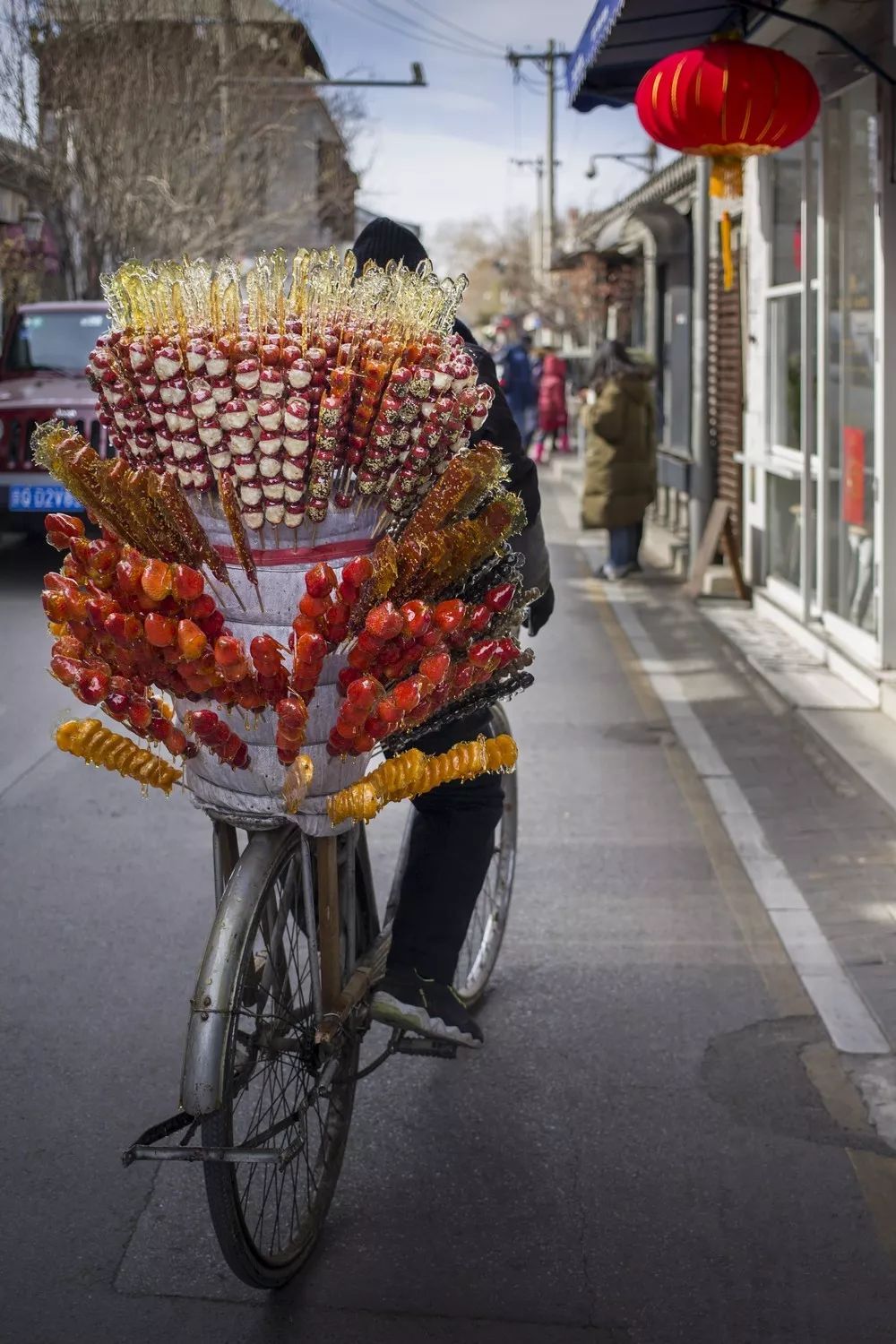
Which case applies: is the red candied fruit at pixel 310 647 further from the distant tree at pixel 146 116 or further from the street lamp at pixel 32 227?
the street lamp at pixel 32 227

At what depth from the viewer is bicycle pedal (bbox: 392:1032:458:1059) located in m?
3.82

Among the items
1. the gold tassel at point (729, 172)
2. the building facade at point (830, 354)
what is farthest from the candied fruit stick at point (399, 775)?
the building facade at point (830, 354)

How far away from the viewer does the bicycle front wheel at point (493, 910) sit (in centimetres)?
464

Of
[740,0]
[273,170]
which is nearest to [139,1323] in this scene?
[740,0]

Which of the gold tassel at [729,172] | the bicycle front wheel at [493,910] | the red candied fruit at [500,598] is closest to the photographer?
the red candied fruit at [500,598]

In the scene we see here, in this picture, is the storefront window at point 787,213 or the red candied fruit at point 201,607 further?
the storefront window at point 787,213

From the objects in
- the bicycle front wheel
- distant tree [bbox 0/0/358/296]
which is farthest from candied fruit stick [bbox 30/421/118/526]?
distant tree [bbox 0/0/358/296]

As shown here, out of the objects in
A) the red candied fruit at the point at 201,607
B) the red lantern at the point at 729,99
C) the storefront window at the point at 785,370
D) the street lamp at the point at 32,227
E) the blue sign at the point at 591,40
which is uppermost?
the street lamp at the point at 32,227

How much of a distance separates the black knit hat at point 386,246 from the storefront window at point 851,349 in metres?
5.22

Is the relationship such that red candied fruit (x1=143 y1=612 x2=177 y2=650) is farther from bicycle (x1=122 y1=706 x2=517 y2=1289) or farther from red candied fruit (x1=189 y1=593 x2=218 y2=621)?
bicycle (x1=122 y1=706 x2=517 y2=1289)

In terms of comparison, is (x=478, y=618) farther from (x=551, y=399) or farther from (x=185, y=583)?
(x=551, y=399)

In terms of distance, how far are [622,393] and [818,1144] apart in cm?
1031

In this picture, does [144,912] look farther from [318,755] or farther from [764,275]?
[764,275]

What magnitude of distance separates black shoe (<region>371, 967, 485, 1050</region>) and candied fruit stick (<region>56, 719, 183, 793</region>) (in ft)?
2.49
